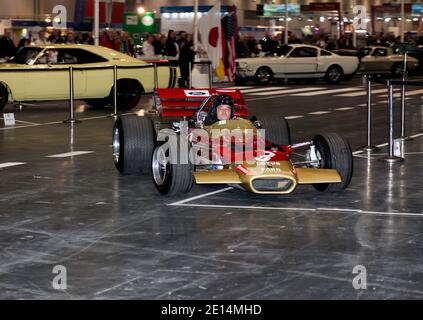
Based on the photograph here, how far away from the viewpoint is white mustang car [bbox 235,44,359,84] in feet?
107

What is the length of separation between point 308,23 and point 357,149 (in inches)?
2216

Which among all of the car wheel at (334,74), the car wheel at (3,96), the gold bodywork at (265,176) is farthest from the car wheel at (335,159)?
the car wheel at (334,74)

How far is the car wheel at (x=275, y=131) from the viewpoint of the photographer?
13188mm

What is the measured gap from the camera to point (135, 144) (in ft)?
40.4

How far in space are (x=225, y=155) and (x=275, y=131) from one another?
2.30 meters

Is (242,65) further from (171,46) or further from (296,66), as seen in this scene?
(171,46)

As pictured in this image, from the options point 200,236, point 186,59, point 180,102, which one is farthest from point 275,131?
point 186,59

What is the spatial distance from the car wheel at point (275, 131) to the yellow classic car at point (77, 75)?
9.71 m

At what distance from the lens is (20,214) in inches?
398

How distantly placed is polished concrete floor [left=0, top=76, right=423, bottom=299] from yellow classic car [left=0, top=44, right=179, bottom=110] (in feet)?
24.4

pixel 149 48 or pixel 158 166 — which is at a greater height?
pixel 149 48

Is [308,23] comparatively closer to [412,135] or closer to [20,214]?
[412,135]

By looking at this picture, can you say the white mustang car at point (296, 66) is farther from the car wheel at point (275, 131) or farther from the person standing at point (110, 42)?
the car wheel at point (275, 131)
